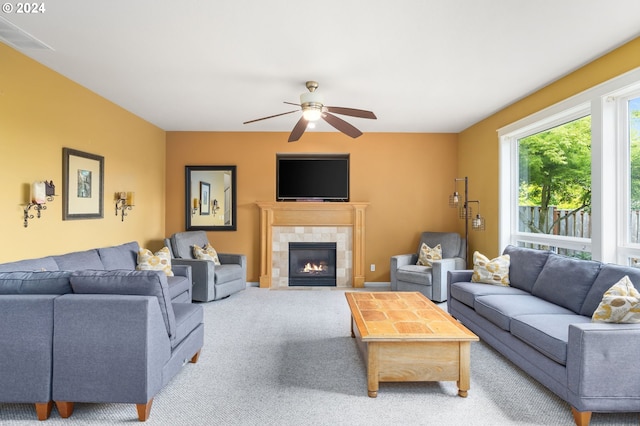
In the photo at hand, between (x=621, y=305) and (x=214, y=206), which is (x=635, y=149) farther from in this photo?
(x=214, y=206)

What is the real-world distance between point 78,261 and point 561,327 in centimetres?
418

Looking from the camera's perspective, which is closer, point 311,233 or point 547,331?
point 547,331

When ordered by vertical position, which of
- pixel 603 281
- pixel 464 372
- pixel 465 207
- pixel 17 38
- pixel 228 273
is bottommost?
pixel 464 372

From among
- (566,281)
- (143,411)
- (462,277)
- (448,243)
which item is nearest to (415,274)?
(448,243)

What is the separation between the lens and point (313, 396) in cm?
242

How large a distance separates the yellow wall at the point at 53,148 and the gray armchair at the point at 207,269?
0.67m

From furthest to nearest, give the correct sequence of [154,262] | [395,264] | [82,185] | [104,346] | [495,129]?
[395,264] < [495,129] < [154,262] < [82,185] < [104,346]

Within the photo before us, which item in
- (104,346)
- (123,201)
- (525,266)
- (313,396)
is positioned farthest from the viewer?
(123,201)

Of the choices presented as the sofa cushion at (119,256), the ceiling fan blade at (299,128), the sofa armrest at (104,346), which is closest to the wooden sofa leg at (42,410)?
the sofa armrest at (104,346)

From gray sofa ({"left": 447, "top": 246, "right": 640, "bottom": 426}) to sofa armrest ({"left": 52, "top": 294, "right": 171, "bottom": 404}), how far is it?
258 centimetres

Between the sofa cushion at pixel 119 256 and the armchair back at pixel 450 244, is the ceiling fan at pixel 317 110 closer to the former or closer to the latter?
the sofa cushion at pixel 119 256

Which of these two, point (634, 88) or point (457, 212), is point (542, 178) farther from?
point (457, 212)

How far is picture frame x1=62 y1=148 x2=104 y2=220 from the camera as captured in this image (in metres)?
3.69

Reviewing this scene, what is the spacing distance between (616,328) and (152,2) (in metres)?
3.58
